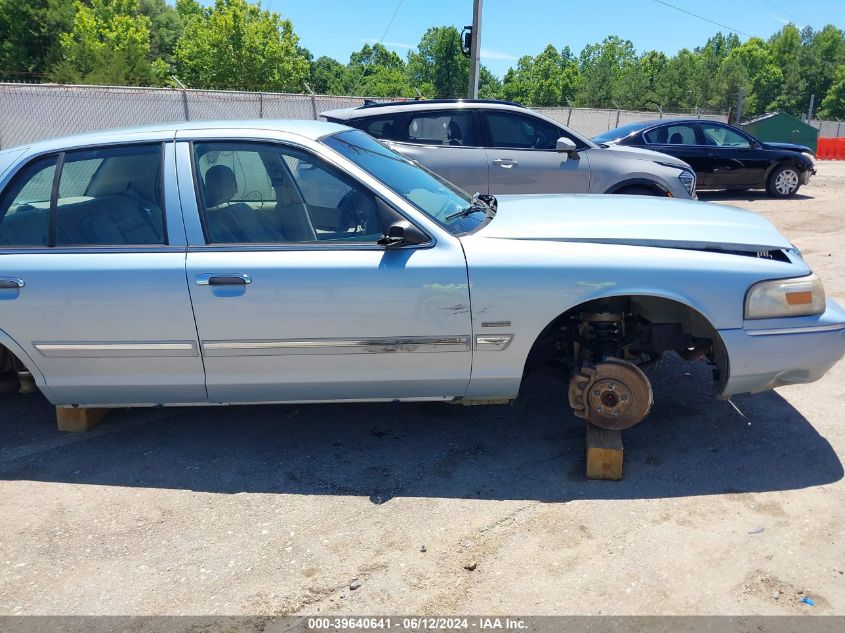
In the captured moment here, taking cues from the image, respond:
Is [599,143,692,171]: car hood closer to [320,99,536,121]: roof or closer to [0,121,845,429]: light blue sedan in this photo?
[320,99,536,121]: roof

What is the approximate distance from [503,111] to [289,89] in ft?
149

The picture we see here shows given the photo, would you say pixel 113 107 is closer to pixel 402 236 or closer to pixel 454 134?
pixel 454 134

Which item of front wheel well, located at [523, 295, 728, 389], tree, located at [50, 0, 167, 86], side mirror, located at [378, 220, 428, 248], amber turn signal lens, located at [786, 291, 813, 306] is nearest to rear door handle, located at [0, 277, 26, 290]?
side mirror, located at [378, 220, 428, 248]

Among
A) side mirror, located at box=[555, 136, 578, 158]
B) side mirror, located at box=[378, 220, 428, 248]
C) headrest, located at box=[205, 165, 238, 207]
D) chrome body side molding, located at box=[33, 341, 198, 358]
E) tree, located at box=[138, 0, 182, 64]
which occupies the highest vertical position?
tree, located at box=[138, 0, 182, 64]

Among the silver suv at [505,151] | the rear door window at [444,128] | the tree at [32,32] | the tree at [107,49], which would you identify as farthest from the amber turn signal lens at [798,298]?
the tree at [32,32]

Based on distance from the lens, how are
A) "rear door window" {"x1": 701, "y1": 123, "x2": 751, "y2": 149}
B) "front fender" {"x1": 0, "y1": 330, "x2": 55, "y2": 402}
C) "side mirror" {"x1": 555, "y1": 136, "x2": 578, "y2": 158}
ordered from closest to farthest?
"front fender" {"x1": 0, "y1": 330, "x2": 55, "y2": 402} → "side mirror" {"x1": 555, "y1": 136, "x2": 578, "y2": 158} → "rear door window" {"x1": 701, "y1": 123, "x2": 751, "y2": 149}

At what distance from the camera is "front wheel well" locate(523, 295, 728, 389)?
373 cm

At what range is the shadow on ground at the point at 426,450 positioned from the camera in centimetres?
358

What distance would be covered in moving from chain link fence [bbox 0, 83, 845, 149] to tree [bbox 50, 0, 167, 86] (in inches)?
Result: 594

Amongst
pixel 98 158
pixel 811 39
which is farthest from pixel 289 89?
pixel 811 39

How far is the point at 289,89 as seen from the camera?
50125mm

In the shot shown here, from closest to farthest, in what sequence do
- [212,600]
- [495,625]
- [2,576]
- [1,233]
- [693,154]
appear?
[495,625], [212,600], [2,576], [1,233], [693,154]

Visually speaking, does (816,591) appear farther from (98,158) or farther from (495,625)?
(98,158)

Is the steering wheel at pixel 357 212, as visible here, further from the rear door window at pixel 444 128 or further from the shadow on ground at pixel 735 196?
the shadow on ground at pixel 735 196
